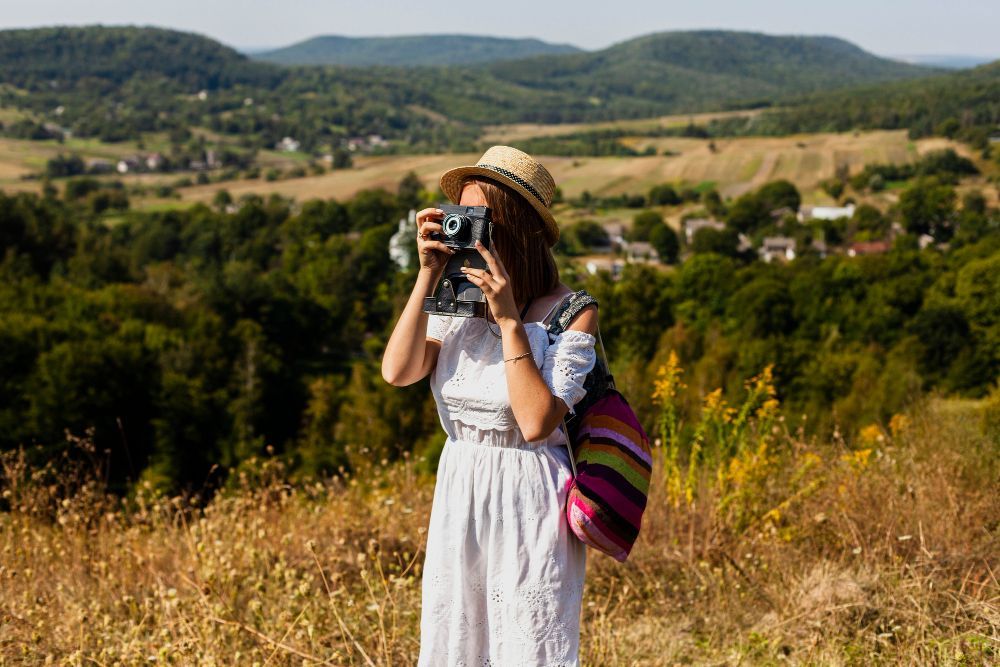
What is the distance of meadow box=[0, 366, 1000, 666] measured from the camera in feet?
9.13

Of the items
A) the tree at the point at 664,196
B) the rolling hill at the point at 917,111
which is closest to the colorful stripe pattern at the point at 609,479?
the tree at the point at 664,196

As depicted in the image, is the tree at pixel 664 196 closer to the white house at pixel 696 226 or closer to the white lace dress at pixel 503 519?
the white house at pixel 696 226

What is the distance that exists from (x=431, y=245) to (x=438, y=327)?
26cm

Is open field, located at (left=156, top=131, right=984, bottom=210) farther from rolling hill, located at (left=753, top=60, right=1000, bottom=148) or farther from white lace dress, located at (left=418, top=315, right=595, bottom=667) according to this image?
white lace dress, located at (left=418, top=315, right=595, bottom=667)

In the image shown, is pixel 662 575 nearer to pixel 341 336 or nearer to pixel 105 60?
pixel 341 336

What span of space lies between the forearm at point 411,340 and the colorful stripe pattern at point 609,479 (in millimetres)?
427

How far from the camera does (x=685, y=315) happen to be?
1528 inches

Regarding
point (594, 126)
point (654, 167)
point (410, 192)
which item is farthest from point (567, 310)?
point (594, 126)

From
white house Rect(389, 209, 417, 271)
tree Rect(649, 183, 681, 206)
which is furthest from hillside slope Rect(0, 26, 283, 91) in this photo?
white house Rect(389, 209, 417, 271)

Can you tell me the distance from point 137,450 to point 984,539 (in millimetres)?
22609

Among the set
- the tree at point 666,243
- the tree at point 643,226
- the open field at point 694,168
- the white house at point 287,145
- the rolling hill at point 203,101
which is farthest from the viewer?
the rolling hill at point 203,101

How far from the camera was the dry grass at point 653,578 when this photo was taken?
278 cm

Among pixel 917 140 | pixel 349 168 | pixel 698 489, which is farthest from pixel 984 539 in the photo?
pixel 349 168

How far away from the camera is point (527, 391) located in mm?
1767
